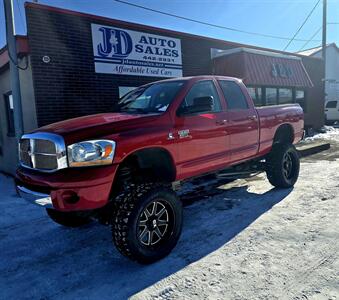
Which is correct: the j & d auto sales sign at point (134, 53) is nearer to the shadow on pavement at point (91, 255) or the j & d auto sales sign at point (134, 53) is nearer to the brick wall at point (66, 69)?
the brick wall at point (66, 69)

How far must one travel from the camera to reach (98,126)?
345 cm

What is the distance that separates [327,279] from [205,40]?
1025 centimetres

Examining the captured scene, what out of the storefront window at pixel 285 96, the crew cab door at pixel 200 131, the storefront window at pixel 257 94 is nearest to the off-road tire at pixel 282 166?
the crew cab door at pixel 200 131

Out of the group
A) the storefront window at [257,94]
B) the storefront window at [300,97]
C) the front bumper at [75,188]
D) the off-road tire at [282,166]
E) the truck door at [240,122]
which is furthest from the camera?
the storefront window at [300,97]

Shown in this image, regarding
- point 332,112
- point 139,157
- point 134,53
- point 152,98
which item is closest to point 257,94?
point 134,53

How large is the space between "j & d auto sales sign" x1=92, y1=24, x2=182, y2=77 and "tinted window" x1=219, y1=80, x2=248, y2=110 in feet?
14.7

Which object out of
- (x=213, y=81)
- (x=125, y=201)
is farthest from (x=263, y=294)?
(x=213, y=81)

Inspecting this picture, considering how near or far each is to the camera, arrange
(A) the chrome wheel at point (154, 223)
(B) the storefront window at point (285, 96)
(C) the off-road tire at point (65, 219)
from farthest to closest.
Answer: (B) the storefront window at point (285, 96) → (C) the off-road tire at point (65, 219) → (A) the chrome wheel at point (154, 223)

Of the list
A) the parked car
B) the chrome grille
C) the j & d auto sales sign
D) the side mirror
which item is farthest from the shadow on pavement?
the parked car

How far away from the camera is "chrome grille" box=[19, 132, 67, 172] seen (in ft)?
10.7

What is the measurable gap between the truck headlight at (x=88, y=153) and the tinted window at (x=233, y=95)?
2.51m

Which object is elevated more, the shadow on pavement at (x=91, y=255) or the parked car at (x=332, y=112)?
the parked car at (x=332, y=112)

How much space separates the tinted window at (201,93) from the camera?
4.35m

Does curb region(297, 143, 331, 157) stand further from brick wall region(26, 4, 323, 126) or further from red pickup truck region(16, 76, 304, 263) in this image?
red pickup truck region(16, 76, 304, 263)
